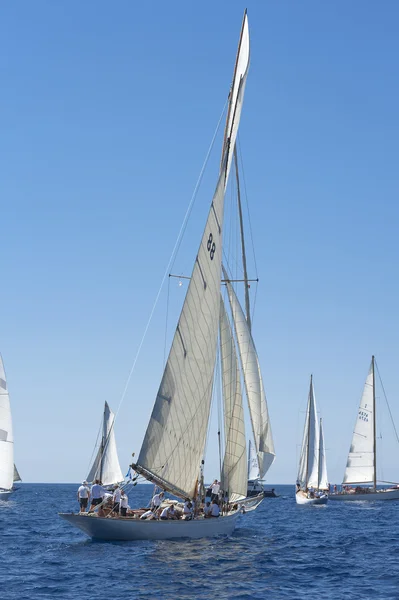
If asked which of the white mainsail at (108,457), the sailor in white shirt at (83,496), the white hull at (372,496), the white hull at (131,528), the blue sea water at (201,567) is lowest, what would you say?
the blue sea water at (201,567)

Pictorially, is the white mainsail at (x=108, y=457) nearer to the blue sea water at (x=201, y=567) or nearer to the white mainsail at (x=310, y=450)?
the white mainsail at (x=310, y=450)

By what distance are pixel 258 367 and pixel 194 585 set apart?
20162mm

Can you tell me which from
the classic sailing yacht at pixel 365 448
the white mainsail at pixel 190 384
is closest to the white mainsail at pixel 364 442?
the classic sailing yacht at pixel 365 448

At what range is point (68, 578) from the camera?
26.1m

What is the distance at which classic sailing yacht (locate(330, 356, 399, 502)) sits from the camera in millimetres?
89312

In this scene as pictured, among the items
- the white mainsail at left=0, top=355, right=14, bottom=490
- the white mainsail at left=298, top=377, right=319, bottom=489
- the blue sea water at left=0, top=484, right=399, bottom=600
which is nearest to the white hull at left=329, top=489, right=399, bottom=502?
the white mainsail at left=298, top=377, right=319, bottom=489

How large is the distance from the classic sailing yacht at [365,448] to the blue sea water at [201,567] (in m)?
46.5

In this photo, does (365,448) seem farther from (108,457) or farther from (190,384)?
(190,384)

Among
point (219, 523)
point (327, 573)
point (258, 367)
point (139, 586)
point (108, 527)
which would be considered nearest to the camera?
point (139, 586)

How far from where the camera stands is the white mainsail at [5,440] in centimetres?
6781

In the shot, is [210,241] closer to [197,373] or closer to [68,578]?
[197,373]

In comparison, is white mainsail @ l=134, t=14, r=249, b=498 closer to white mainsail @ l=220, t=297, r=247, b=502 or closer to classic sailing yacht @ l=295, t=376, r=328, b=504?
white mainsail @ l=220, t=297, r=247, b=502

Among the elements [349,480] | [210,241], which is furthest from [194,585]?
[349,480]

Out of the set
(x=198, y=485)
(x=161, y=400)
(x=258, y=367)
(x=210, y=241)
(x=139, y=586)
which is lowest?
(x=139, y=586)
